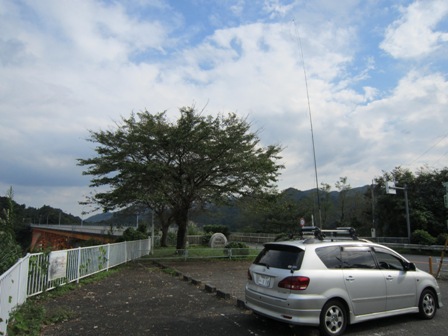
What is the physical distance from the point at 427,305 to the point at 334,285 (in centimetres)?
265

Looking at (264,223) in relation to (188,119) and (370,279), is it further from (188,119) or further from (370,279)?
(370,279)

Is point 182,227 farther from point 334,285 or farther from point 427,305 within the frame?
point 334,285

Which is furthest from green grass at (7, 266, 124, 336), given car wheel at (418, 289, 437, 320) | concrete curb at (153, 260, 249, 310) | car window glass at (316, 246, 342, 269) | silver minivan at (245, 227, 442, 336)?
car wheel at (418, 289, 437, 320)

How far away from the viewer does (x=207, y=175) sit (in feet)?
68.7

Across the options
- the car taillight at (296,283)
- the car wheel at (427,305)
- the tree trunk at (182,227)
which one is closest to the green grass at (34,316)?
the car taillight at (296,283)

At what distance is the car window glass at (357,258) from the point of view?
6.35m

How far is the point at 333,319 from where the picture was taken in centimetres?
579

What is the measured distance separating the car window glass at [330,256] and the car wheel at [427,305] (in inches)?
87.8

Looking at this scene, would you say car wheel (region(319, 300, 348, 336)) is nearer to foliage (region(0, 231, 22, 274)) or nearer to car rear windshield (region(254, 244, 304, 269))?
car rear windshield (region(254, 244, 304, 269))

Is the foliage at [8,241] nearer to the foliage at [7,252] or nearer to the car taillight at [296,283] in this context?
the foliage at [7,252]

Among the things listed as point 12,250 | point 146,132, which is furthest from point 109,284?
point 146,132

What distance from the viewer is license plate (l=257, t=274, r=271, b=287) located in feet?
20.1

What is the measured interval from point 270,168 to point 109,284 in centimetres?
1200

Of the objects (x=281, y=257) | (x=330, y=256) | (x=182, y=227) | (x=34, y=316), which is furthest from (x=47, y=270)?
(x=182, y=227)
